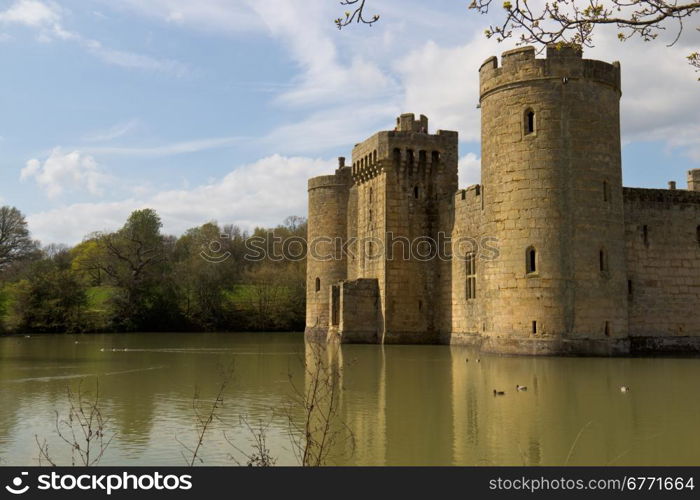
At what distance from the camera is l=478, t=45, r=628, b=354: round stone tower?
20.0 metres

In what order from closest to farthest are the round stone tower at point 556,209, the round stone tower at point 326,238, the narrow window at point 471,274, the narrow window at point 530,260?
the round stone tower at point 556,209 → the narrow window at point 530,260 → the narrow window at point 471,274 → the round stone tower at point 326,238

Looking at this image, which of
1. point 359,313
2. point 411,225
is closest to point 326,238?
point 359,313

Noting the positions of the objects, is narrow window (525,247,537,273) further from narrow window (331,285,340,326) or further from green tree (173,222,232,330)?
green tree (173,222,232,330)

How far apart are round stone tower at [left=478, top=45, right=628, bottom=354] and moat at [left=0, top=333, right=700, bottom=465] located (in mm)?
1119

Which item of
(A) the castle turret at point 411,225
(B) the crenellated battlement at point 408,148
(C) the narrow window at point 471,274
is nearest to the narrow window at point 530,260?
(C) the narrow window at point 471,274

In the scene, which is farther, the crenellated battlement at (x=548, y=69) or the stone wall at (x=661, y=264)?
the stone wall at (x=661, y=264)

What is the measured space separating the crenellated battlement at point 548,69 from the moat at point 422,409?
7769mm

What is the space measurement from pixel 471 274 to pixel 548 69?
25.7ft

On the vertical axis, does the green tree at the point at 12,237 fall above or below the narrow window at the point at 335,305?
above

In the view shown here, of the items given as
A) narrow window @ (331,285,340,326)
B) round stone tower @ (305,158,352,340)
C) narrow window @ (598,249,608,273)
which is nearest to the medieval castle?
narrow window @ (598,249,608,273)

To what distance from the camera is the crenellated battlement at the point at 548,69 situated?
20.6m

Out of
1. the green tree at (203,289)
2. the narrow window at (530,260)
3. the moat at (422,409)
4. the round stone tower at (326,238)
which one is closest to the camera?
the moat at (422,409)

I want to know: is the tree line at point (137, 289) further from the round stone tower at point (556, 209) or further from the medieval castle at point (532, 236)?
the round stone tower at point (556, 209)

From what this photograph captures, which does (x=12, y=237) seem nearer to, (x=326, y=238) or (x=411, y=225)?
(x=326, y=238)
